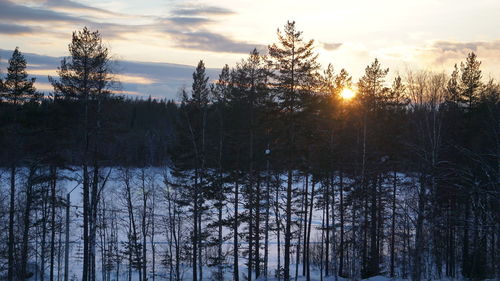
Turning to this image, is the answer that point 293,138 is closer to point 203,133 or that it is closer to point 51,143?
point 203,133

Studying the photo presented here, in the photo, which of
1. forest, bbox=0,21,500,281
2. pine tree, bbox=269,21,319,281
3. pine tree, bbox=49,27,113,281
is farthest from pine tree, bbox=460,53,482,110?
pine tree, bbox=49,27,113,281

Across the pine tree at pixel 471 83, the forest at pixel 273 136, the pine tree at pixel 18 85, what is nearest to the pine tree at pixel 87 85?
the forest at pixel 273 136

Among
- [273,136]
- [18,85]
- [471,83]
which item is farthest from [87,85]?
[471,83]

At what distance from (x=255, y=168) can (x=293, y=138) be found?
5.05m

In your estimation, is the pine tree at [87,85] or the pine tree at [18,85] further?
the pine tree at [18,85]

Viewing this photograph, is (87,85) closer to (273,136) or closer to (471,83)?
(273,136)

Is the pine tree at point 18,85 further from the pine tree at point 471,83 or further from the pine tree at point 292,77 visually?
the pine tree at point 471,83

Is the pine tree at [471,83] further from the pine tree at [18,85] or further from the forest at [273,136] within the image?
the pine tree at [18,85]

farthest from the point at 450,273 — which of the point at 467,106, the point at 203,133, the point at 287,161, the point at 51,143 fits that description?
the point at 51,143

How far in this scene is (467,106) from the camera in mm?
30703

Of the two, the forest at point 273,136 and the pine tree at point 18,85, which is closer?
the forest at point 273,136

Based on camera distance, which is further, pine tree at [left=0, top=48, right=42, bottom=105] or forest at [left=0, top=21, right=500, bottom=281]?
pine tree at [left=0, top=48, right=42, bottom=105]

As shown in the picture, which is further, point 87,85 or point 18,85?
point 18,85

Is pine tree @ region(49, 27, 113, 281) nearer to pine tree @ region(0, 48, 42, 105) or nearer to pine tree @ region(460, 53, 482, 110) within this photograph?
pine tree @ region(0, 48, 42, 105)
